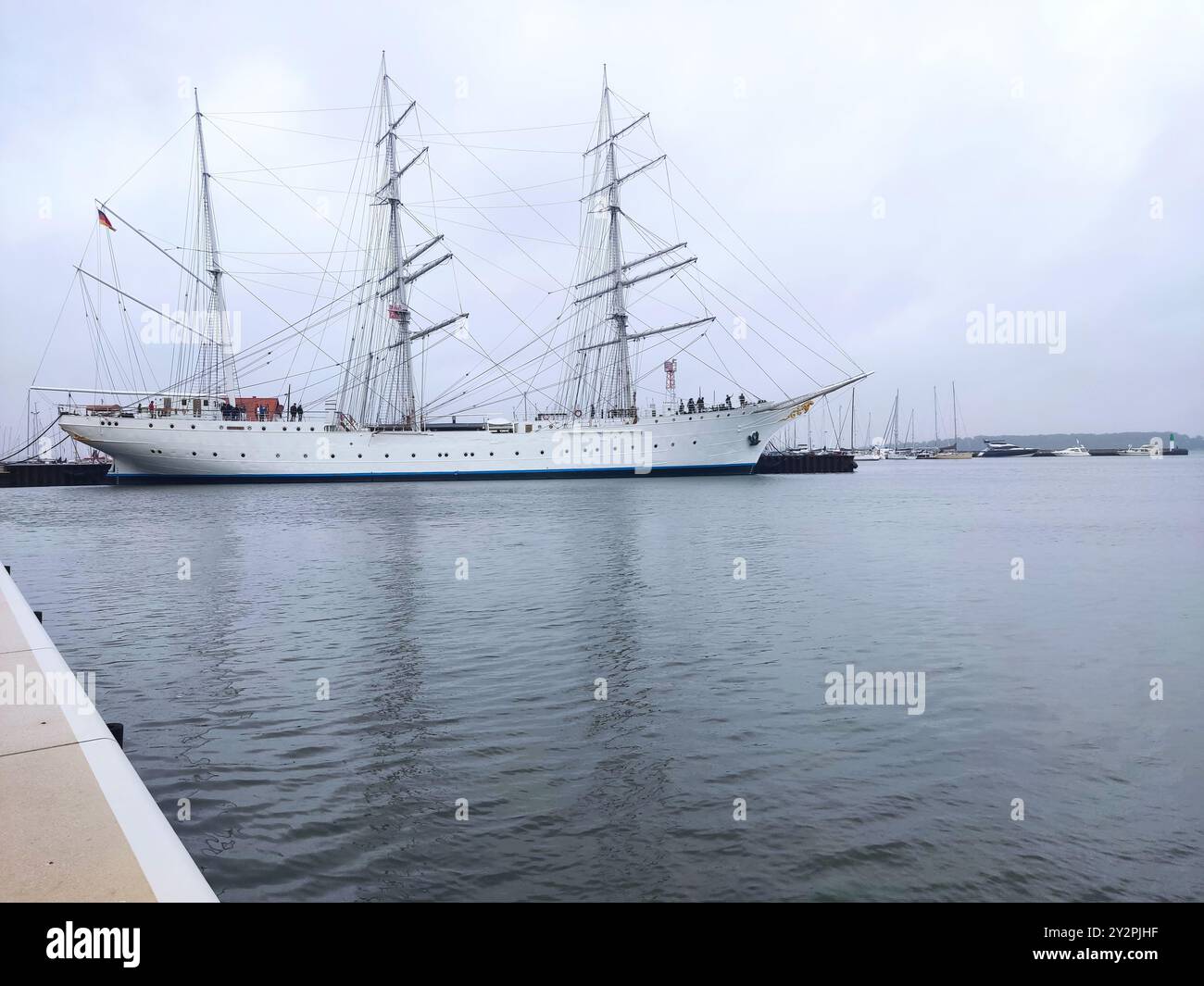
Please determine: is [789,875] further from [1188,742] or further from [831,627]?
[831,627]

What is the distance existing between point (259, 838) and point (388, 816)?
1.03m

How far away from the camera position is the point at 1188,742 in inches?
343

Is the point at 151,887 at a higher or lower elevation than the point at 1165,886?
higher

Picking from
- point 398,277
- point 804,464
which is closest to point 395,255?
point 398,277

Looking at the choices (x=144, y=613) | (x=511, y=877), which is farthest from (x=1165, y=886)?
(x=144, y=613)

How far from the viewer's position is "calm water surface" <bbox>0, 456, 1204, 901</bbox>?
5996 mm

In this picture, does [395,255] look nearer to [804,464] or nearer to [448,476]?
[448,476]

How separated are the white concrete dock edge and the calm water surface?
4.05ft

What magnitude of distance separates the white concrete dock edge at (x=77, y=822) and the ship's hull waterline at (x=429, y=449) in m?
82.1

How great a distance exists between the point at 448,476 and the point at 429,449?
3738 mm

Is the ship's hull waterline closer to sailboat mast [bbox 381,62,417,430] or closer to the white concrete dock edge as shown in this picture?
sailboat mast [bbox 381,62,417,430]

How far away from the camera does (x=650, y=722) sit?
9211 millimetres

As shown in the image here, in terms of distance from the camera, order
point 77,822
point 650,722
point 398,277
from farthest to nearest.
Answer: point 398,277 → point 650,722 → point 77,822

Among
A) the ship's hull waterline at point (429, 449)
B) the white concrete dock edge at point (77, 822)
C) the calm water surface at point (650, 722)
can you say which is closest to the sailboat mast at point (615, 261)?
the ship's hull waterline at point (429, 449)
